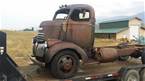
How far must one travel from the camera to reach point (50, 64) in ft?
27.9

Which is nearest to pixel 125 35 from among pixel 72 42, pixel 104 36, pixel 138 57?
pixel 104 36

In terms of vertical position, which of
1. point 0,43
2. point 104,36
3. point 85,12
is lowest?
point 104,36

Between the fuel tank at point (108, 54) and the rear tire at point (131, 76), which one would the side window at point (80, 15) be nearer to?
the fuel tank at point (108, 54)

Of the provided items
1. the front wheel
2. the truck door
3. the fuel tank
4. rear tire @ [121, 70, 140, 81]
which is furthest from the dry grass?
the front wheel

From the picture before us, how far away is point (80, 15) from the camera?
9.60 meters

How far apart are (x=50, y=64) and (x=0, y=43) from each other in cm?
170

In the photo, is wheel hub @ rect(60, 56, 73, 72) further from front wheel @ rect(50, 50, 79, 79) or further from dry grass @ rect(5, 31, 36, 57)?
dry grass @ rect(5, 31, 36, 57)

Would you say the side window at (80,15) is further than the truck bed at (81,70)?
Yes

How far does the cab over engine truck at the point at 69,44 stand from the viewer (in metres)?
8.43

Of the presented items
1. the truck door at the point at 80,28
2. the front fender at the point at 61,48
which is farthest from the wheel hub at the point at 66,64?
the truck door at the point at 80,28

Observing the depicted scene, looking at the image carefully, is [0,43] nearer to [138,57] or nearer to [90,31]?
[90,31]

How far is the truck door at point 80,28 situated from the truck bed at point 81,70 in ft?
2.54

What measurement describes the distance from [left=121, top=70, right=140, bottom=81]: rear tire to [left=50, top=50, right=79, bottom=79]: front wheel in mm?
1679

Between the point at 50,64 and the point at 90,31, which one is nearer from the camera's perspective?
the point at 50,64
